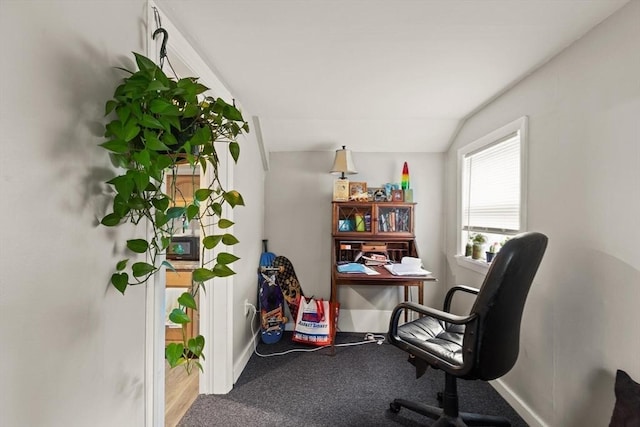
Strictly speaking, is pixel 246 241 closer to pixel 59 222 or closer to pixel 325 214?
pixel 325 214

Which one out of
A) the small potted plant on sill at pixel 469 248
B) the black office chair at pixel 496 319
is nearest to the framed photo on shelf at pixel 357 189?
the small potted plant on sill at pixel 469 248

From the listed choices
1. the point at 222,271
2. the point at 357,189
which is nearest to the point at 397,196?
the point at 357,189

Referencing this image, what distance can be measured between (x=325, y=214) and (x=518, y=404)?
210 cm

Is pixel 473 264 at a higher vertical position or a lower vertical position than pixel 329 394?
higher

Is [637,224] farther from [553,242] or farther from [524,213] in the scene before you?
A: [524,213]

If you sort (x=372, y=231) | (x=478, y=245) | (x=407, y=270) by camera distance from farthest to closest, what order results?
(x=372, y=231) → (x=407, y=270) → (x=478, y=245)

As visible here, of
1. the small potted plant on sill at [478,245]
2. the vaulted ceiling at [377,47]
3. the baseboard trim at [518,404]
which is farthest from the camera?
the small potted plant on sill at [478,245]

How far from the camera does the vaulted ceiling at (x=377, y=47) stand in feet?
3.91

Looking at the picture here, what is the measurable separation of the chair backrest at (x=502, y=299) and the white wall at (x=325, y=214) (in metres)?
1.64

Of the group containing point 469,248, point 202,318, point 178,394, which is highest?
point 469,248

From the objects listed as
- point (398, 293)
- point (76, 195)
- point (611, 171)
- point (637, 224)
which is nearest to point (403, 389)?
point (398, 293)

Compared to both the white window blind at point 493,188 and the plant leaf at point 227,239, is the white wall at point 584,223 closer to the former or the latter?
the white window blind at point 493,188

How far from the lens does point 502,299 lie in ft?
4.09

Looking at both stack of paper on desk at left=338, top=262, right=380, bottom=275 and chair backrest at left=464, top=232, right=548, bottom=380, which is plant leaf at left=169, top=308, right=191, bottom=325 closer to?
chair backrest at left=464, top=232, right=548, bottom=380
